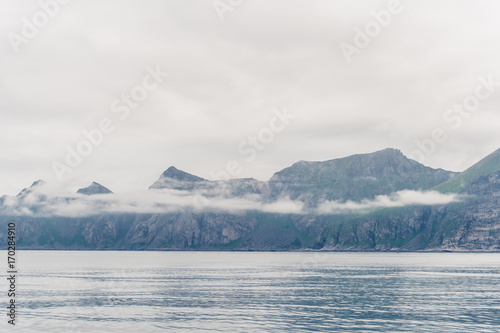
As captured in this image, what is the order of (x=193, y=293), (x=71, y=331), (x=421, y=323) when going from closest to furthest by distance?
1. (x=71, y=331)
2. (x=421, y=323)
3. (x=193, y=293)

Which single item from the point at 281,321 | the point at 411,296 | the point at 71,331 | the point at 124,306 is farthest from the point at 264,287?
the point at 71,331

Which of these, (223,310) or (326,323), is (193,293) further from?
(326,323)

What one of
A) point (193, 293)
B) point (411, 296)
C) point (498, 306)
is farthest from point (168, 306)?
point (498, 306)

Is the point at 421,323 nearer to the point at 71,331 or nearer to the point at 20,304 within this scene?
the point at 71,331

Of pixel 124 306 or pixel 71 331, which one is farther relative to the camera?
pixel 124 306

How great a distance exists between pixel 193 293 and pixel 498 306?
67.7 m

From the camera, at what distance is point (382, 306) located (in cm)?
10062

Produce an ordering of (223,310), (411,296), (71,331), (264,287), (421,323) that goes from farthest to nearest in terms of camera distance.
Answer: (264,287), (411,296), (223,310), (421,323), (71,331)

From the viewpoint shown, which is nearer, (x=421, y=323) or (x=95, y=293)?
(x=421, y=323)

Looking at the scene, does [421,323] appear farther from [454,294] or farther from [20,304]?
[20,304]

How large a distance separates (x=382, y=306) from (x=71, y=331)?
57.7m

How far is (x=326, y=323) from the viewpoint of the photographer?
80.3 metres

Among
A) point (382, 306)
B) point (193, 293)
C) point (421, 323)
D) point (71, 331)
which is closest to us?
point (71, 331)

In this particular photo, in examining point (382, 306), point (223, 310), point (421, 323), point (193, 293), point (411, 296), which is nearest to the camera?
point (421, 323)
